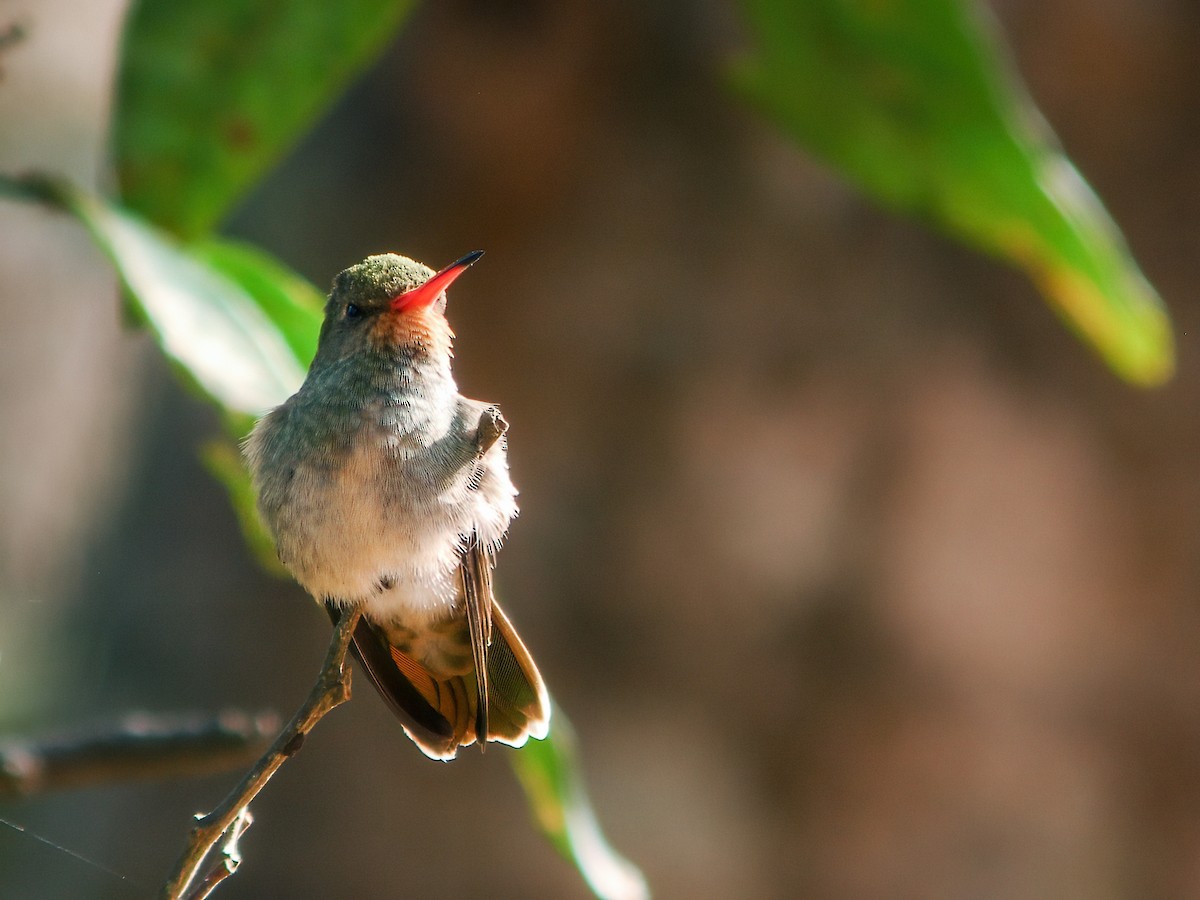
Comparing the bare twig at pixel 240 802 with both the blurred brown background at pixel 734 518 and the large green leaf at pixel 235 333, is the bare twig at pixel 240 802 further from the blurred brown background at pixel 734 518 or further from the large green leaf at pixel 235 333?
the blurred brown background at pixel 734 518

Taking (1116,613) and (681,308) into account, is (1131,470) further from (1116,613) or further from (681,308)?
(681,308)

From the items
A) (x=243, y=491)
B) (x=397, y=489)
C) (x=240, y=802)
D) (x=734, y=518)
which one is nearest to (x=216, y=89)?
(x=243, y=491)

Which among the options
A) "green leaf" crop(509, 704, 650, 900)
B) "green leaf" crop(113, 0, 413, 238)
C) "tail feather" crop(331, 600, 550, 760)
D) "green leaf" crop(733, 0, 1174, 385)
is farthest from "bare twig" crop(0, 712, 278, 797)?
"green leaf" crop(733, 0, 1174, 385)

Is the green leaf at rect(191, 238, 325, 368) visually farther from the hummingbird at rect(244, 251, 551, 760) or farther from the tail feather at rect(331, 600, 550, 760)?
the tail feather at rect(331, 600, 550, 760)

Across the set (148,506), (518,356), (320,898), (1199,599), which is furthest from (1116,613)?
(148,506)

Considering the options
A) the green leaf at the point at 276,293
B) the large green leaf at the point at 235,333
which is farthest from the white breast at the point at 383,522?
the green leaf at the point at 276,293
